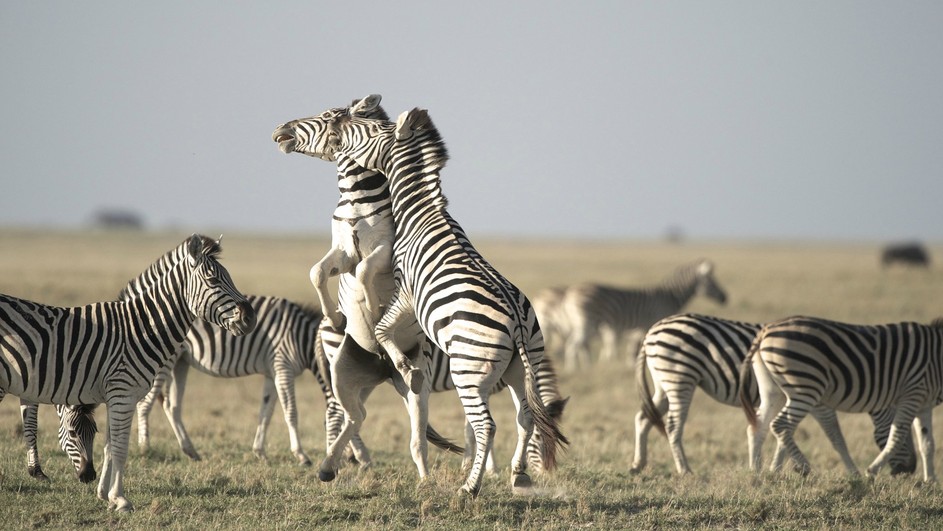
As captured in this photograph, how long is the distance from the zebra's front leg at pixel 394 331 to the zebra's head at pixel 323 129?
5.29 ft

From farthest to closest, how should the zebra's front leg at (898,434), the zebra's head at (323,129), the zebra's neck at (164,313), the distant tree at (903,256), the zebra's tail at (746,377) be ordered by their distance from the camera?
the distant tree at (903,256), the zebra's front leg at (898,434), the zebra's tail at (746,377), the zebra's head at (323,129), the zebra's neck at (164,313)

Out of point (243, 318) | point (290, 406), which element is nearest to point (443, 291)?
point (243, 318)

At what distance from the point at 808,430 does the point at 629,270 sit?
38404 millimetres

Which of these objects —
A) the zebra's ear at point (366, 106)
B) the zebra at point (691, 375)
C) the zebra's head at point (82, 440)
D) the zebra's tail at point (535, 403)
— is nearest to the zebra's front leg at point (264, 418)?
the zebra's head at point (82, 440)

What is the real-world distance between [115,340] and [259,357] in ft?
11.8

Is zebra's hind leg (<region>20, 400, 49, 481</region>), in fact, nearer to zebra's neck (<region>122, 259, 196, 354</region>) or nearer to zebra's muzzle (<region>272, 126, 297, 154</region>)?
zebra's neck (<region>122, 259, 196, 354</region>)

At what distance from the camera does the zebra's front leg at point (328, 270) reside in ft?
25.2

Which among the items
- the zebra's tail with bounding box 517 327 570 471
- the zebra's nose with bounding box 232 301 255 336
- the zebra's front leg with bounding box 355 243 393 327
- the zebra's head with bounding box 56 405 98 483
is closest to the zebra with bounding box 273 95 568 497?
the zebra's tail with bounding box 517 327 570 471

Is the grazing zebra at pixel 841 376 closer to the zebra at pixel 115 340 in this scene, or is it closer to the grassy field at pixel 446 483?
the grassy field at pixel 446 483

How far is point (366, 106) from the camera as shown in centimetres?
852

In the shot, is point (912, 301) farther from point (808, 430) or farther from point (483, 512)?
point (483, 512)

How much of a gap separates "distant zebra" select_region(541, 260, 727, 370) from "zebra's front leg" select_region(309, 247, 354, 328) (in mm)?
13933

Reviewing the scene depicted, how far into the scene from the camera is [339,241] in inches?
315

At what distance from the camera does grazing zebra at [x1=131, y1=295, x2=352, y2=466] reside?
10383 mm
